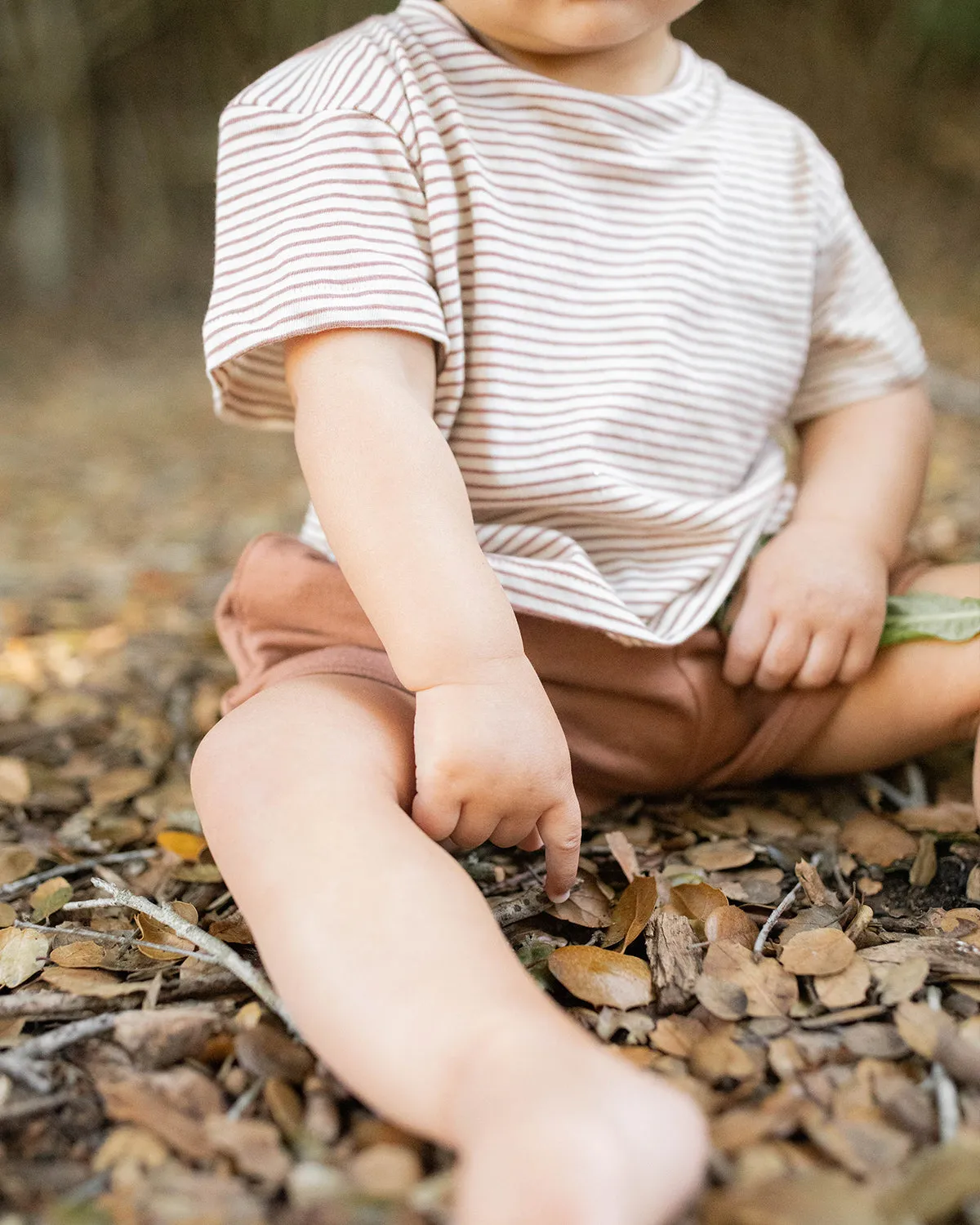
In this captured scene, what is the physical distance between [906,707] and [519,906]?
42cm

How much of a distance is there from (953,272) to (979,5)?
57.6 inches

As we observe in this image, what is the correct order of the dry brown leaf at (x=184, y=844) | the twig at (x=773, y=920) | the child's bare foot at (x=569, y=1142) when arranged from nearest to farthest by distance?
the child's bare foot at (x=569, y=1142)
the twig at (x=773, y=920)
the dry brown leaf at (x=184, y=844)

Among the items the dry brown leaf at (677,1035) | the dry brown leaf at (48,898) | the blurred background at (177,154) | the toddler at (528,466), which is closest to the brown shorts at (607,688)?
the toddler at (528,466)

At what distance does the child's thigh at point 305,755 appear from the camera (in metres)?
0.76

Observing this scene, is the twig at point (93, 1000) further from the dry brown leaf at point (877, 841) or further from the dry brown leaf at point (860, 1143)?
the dry brown leaf at point (877, 841)

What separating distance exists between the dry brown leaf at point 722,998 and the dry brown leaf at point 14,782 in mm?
711

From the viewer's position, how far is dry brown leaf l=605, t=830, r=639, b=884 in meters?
0.95

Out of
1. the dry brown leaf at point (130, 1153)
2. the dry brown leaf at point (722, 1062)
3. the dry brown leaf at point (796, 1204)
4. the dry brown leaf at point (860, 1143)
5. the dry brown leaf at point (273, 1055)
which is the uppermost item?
the dry brown leaf at point (796, 1204)

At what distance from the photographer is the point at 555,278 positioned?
103 cm

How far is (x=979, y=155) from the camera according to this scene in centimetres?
518

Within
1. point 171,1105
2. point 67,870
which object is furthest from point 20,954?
point 171,1105

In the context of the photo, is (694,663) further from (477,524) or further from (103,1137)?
(103,1137)

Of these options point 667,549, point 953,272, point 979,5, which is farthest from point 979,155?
point 667,549

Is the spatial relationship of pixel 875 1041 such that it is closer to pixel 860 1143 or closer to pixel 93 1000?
pixel 860 1143
